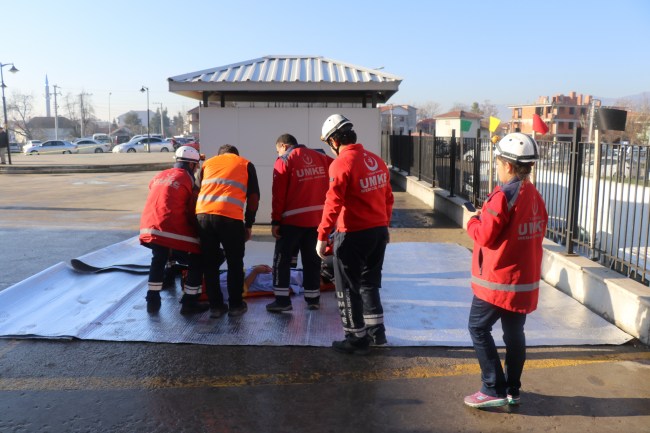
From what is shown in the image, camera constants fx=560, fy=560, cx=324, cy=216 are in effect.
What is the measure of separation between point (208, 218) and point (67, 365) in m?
1.71

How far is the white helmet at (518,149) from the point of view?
3445 mm

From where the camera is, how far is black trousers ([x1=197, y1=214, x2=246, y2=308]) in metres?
5.26

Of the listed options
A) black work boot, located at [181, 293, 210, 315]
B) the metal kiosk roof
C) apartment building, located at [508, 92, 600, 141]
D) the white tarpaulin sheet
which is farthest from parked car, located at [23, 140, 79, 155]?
apartment building, located at [508, 92, 600, 141]

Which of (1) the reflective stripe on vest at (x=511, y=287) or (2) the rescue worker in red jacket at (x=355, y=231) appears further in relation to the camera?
(2) the rescue worker in red jacket at (x=355, y=231)

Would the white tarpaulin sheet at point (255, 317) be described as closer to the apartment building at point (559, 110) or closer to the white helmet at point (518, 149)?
the white helmet at point (518, 149)

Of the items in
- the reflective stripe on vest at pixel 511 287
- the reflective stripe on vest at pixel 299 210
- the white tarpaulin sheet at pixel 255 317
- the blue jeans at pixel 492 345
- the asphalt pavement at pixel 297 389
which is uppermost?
the reflective stripe on vest at pixel 299 210

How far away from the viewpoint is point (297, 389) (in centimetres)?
399

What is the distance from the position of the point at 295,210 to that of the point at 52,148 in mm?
51562

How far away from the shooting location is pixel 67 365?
14.3 feet

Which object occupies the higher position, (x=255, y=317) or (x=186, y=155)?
(x=186, y=155)

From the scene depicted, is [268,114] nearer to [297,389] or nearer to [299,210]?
[299,210]

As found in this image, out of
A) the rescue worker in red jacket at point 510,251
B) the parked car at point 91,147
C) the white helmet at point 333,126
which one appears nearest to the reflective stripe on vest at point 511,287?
the rescue worker in red jacket at point 510,251

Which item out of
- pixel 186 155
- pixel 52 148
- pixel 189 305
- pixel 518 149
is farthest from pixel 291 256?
pixel 52 148

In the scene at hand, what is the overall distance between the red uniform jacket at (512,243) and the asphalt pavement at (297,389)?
818 millimetres
